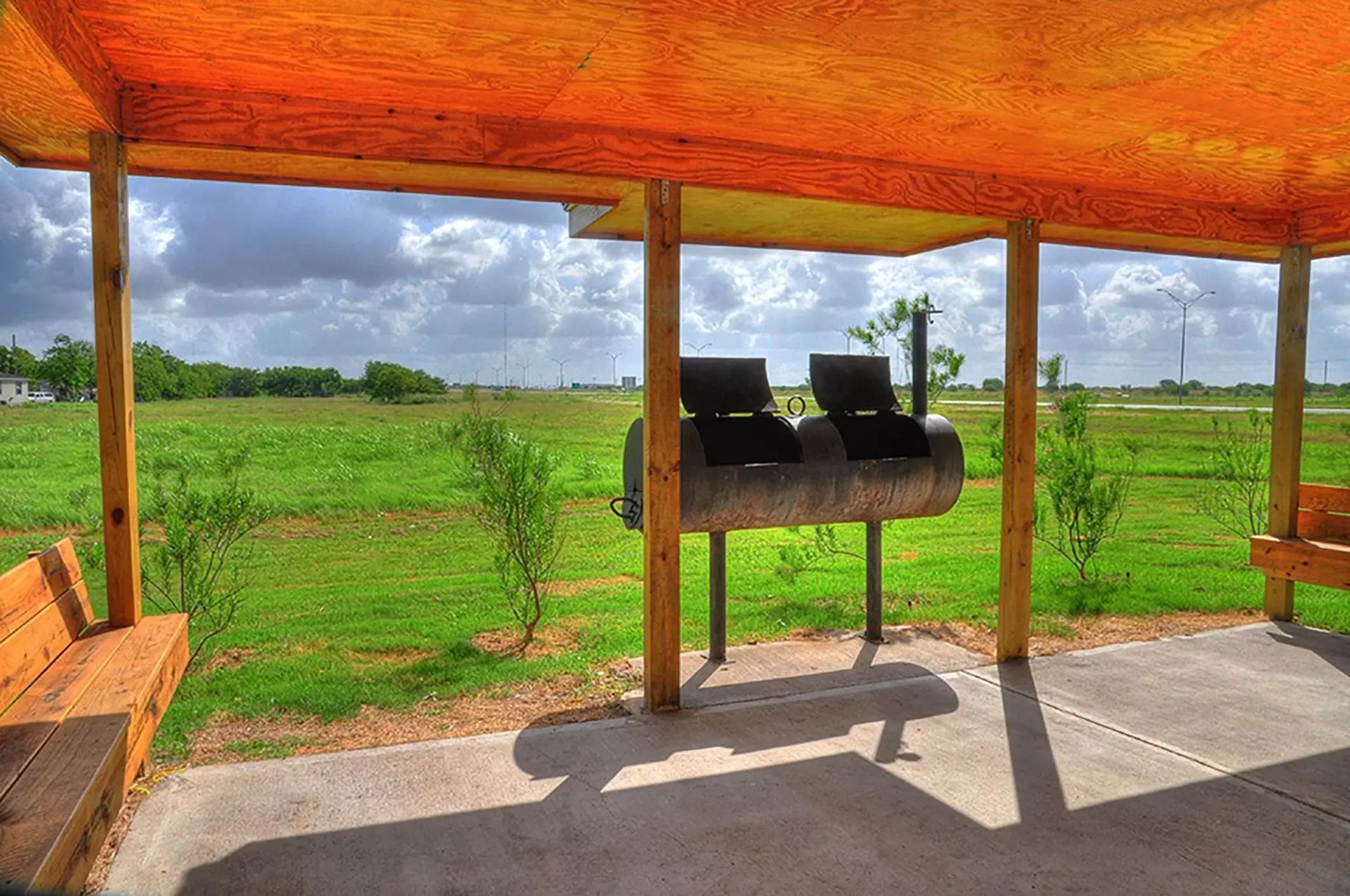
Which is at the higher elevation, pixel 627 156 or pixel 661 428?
pixel 627 156

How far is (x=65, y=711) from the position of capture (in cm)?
237

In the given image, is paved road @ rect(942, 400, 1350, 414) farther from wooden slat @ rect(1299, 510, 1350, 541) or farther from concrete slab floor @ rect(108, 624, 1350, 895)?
concrete slab floor @ rect(108, 624, 1350, 895)

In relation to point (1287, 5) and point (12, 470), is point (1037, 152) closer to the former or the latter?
point (1287, 5)

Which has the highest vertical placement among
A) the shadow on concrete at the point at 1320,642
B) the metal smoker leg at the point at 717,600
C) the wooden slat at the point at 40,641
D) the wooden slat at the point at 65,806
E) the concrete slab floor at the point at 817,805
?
the wooden slat at the point at 40,641

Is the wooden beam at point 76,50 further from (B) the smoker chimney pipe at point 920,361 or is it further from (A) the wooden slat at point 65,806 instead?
(B) the smoker chimney pipe at point 920,361

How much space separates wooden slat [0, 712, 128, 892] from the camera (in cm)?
162

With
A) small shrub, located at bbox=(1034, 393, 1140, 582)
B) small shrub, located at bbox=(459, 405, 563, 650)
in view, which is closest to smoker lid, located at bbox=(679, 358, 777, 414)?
small shrub, located at bbox=(459, 405, 563, 650)

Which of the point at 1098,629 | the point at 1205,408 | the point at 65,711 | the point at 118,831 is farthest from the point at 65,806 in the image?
the point at 1205,408

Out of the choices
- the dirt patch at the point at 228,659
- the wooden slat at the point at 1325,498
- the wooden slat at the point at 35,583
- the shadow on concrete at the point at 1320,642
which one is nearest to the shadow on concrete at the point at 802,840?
the wooden slat at the point at 35,583

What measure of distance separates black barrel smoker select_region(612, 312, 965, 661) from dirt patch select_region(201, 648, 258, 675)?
133 inches

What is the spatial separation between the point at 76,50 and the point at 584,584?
23.5 feet

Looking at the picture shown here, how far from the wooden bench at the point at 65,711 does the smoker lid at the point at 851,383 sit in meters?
3.21

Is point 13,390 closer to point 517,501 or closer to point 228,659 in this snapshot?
point 228,659

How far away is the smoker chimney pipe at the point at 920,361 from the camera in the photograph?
5125 mm
